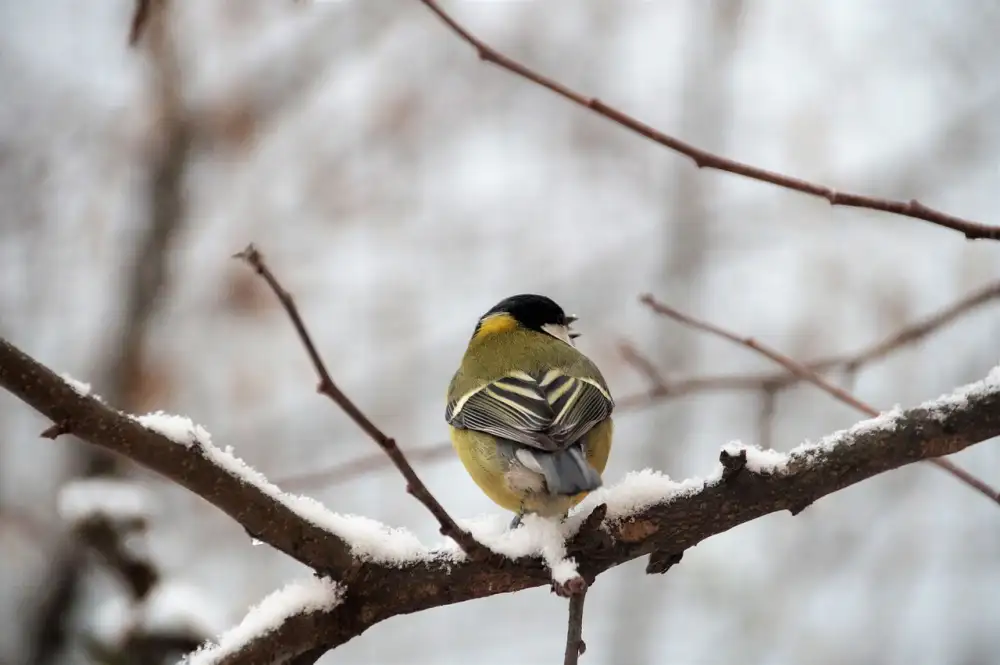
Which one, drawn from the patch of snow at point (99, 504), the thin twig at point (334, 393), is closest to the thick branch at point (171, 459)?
the thin twig at point (334, 393)

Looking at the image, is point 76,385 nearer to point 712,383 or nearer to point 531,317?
point 712,383

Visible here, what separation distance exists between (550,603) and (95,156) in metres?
6.38

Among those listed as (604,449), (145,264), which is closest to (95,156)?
(145,264)

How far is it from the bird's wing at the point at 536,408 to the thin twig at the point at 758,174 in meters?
1.03

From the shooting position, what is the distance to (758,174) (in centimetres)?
152

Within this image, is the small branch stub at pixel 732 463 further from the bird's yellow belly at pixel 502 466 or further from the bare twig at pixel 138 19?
the bare twig at pixel 138 19

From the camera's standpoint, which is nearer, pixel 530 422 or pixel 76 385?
pixel 76 385

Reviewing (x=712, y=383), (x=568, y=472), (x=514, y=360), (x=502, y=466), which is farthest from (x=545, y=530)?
(x=514, y=360)

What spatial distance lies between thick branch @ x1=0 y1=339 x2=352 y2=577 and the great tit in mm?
609

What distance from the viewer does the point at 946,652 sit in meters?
6.37

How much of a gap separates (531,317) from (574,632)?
2467 mm

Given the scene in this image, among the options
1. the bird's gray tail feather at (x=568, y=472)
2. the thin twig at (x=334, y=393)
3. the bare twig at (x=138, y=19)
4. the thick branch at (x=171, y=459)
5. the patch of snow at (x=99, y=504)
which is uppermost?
the patch of snow at (x=99, y=504)

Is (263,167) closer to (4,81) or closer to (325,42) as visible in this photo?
(325,42)

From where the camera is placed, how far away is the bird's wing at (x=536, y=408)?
2.44 m
